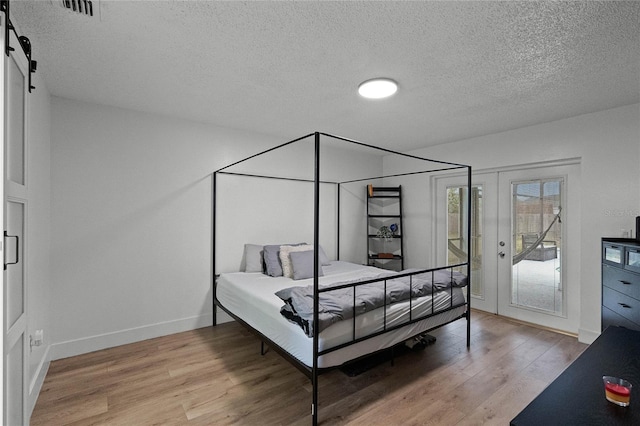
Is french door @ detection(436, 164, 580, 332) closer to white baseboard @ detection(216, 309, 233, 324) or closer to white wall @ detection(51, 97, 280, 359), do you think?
white baseboard @ detection(216, 309, 233, 324)

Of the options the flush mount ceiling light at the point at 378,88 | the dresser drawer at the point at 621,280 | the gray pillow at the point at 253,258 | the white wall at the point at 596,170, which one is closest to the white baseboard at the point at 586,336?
the white wall at the point at 596,170

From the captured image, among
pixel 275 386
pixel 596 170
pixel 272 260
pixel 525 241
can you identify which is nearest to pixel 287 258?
pixel 272 260

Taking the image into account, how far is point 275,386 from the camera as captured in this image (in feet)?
7.81

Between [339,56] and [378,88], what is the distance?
0.58m

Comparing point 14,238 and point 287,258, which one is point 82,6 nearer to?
point 14,238

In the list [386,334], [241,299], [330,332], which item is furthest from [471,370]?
[241,299]

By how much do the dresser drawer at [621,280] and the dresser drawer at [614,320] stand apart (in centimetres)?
23

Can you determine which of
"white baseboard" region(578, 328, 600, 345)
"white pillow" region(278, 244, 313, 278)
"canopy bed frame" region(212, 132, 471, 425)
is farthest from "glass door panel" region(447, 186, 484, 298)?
"white pillow" region(278, 244, 313, 278)

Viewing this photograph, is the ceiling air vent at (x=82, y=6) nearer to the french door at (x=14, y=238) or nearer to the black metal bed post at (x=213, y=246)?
the french door at (x=14, y=238)

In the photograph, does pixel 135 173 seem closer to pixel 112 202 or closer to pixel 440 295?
pixel 112 202

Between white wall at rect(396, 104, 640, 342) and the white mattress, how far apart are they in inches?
57.9

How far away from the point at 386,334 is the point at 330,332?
57 cm

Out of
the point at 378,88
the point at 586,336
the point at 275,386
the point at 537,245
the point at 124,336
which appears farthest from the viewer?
the point at 537,245

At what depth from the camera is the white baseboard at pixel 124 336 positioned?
9.39 feet
